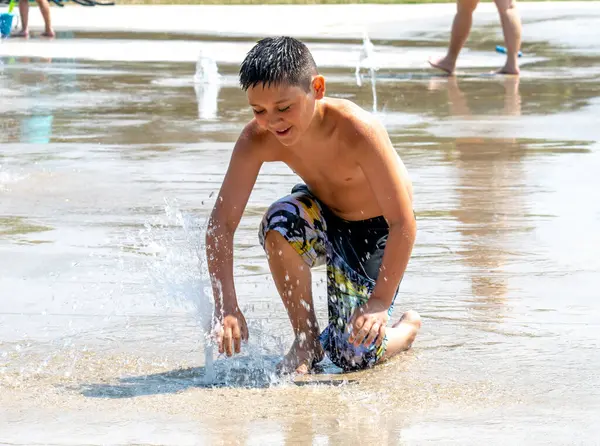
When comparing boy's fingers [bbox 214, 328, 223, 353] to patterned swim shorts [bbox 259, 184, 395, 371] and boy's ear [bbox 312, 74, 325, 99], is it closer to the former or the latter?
patterned swim shorts [bbox 259, 184, 395, 371]

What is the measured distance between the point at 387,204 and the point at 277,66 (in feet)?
1.76

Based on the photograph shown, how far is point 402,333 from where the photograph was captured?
372 cm

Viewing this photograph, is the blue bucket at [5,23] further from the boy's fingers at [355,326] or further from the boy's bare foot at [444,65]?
the boy's fingers at [355,326]

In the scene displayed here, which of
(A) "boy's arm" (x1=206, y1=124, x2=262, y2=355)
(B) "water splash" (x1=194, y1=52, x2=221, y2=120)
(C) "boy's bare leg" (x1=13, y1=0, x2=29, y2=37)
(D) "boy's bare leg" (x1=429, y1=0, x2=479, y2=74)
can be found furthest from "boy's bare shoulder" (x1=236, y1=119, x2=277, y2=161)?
(C) "boy's bare leg" (x1=13, y1=0, x2=29, y2=37)

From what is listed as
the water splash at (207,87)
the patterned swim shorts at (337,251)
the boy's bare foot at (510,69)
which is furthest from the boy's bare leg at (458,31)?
the patterned swim shorts at (337,251)

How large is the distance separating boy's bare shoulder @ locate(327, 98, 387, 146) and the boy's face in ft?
0.53

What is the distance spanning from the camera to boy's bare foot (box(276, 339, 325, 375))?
3.61 metres

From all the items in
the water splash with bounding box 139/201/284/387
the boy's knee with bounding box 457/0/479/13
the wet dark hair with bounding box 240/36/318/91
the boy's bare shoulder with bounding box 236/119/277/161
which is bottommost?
the water splash with bounding box 139/201/284/387

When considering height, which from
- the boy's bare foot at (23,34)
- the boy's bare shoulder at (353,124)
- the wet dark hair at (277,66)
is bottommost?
the boy's bare foot at (23,34)

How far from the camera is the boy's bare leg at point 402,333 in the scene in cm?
366

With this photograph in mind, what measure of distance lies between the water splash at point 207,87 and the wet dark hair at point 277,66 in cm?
483

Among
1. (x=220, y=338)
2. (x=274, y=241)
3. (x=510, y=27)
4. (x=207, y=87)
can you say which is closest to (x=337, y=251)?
(x=274, y=241)

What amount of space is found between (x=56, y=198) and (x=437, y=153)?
7.38 feet

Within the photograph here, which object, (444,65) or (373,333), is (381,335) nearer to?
(373,333)
